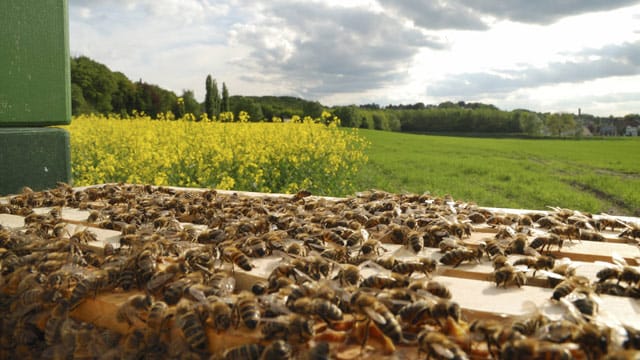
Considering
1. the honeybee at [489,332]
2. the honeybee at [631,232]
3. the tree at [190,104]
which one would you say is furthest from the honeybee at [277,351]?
the tree at [190,104]

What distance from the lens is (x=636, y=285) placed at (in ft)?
8.03

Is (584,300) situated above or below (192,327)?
above

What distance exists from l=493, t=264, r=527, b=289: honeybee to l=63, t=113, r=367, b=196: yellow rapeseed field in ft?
35.5

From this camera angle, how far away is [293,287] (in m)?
2.25

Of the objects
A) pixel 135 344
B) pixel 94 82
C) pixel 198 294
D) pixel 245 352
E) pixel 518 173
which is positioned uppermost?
pixel 94 82

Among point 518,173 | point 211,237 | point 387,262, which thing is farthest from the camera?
point 518,173

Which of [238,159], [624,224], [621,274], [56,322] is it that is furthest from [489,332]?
[238,159]

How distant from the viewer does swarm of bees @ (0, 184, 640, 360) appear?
6.45ft

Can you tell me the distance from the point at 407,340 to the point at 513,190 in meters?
25.2

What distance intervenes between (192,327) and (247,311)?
24 centimetres

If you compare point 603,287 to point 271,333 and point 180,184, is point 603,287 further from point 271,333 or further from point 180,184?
point 180,184

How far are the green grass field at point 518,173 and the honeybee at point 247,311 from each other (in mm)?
13169

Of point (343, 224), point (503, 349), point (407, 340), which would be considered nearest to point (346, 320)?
point (407, 340)

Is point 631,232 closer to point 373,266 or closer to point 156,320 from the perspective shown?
point 373,266
